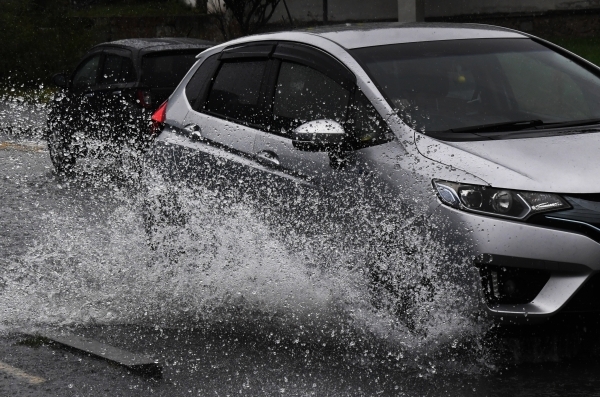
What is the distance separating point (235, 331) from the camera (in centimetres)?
639

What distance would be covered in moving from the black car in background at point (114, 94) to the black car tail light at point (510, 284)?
781 centimetres

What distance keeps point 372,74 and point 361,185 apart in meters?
0.77

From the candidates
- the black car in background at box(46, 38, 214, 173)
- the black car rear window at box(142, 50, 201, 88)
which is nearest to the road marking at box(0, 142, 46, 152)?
the black car in background at box(46, 38, 214, 173)

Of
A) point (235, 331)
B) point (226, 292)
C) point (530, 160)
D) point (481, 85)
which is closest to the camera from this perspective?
point (530, 160)

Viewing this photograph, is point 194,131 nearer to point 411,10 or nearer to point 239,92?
point 239,92

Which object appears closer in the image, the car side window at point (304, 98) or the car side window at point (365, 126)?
the car side window at point (365, 126)

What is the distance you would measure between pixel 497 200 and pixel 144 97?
28.6 feet

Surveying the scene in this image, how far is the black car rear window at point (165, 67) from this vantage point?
1359cm

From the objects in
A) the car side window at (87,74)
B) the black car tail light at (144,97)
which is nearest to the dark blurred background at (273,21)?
the car side window at (87,74)

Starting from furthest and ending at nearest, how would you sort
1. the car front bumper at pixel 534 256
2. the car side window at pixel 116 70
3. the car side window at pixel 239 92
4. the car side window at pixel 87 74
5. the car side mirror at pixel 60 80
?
1. the car side mirror at pixel 60 80
2. the car side window at pixel 87 74
3. the car side window at pixel 116 70
4. the car side window at pixel 239 92
5. the car front bumper at pixel 534 256

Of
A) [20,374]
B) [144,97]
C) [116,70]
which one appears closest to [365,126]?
[20,374]

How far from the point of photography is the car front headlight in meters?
5.21

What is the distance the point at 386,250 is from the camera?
5.67 metres

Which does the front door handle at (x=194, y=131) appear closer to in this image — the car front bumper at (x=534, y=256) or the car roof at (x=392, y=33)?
the car roof at (x=392, y=33)
